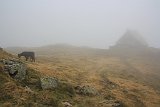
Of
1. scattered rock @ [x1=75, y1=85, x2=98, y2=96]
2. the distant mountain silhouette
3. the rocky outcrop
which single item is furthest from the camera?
the distant mountain silhouette

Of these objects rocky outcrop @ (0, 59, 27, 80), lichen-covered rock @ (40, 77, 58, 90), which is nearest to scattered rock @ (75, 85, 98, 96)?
lichen-covered rock @ (40, 77, 58, 90)

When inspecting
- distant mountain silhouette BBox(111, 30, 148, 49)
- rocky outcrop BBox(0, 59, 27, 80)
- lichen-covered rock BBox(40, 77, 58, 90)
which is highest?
distant mountain silhouette BBox(111, 30, 148, 49)

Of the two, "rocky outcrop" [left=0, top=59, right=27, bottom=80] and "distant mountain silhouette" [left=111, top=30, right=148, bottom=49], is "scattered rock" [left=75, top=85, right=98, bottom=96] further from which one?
"distant mountain silhouette" [left=111, top=30, right=148, bottom=49]

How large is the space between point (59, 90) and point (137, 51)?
96284 millimetres

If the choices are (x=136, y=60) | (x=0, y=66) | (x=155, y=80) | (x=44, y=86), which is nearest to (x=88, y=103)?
(x=44, y=86)

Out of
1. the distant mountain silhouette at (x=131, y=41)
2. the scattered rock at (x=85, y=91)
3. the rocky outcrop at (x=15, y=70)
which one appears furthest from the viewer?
the distant mountain silhouette at (x=131, y=41)

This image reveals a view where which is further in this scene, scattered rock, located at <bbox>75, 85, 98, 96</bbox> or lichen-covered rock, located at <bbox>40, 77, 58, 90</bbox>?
scattered rock, located at <bbox>75, 85, 98, 96</bbox>

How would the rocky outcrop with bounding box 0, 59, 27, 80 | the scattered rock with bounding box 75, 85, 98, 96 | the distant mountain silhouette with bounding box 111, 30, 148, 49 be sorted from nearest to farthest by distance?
the rocky outcrop with bounding box 0, 59, 27, 80 < the scattered rock with bounding box 75, 85, 98, 96 < the distant mountain silhouette with bounding box 111, 30, 148, 49

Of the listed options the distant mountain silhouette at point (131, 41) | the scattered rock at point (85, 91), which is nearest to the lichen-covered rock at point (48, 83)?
the scattered rock at point (85, 91)

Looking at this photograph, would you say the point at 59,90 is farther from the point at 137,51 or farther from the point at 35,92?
the point at 137,51

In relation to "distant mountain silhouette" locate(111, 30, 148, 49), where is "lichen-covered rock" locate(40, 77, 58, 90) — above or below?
below

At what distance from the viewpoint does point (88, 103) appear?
92.3 ft

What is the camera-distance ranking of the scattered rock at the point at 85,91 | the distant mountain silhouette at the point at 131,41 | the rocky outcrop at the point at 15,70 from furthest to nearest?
the distant mountain silhouette at the point at 131,41 → the scattered rock at the point at 85,91 → the rocky outcrop at the point at 15,70

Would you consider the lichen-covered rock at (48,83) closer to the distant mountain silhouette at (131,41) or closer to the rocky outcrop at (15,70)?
the rocky outcrop at (15,70)
